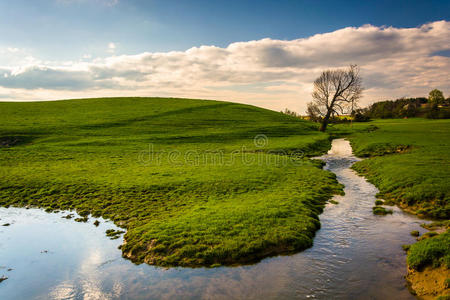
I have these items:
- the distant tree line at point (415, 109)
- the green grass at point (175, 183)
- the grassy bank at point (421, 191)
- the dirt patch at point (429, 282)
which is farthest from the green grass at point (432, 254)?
the distant tree line at point (415, 109)

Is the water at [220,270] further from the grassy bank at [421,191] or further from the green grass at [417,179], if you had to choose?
the green grass at [417,179]

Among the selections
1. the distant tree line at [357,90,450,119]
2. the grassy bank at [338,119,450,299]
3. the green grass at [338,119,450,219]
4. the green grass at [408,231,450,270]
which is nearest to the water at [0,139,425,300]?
the green grass at [408,231,450,270]

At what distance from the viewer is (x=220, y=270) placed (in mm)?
12398

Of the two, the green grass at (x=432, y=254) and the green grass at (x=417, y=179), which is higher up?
the green grass at (x=417, y=179)

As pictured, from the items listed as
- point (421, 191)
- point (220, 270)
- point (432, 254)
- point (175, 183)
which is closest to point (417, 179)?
point (421, 191)

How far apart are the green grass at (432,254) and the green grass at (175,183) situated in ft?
15.2

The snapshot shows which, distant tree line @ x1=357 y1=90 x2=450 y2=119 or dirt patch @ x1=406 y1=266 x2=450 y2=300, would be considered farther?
distant tree line @ x1=357 y1=90 x2=450 y2=119

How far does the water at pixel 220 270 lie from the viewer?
10953 millimetres

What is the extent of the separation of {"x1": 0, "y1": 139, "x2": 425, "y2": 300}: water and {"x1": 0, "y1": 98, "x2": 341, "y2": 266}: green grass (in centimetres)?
92

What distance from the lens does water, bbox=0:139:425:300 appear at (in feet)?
35.9

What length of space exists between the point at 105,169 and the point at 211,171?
41.0ft

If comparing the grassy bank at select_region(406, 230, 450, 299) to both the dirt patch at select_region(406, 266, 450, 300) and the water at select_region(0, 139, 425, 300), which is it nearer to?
the dirt patch at select_region(406, 266, 450, 300)

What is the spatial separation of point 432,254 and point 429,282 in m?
1.55

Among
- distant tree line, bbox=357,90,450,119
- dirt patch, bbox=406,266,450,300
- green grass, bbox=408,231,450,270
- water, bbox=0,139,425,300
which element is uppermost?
distant tree line, bbox=357,90,450,119
